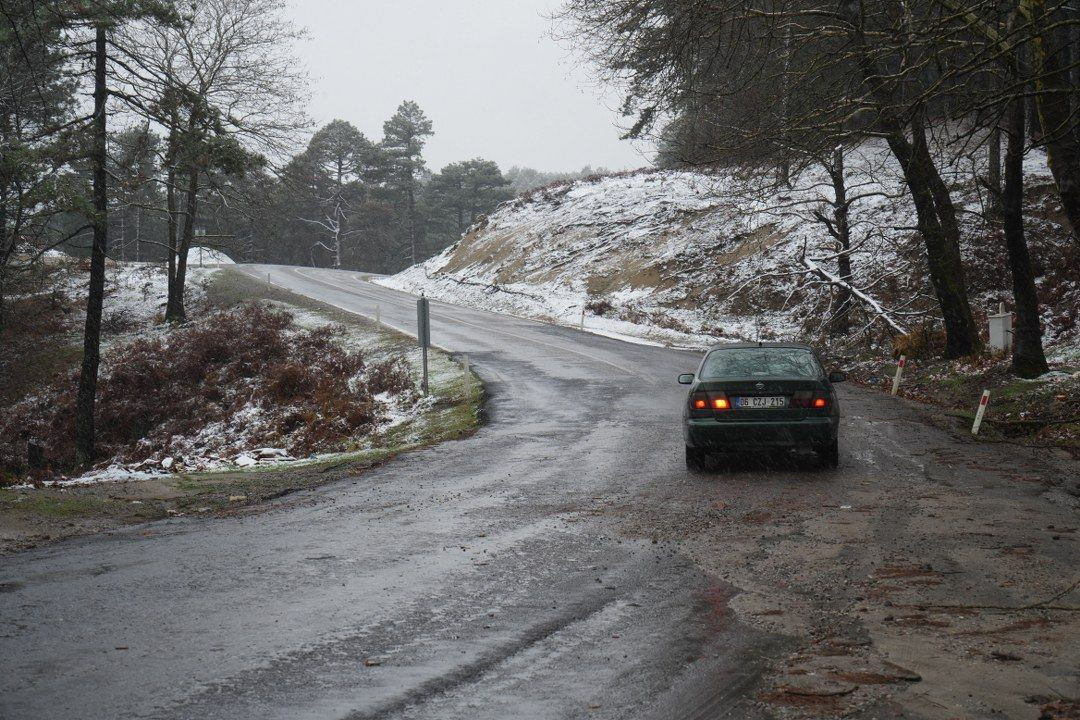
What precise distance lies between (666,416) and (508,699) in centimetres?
1178

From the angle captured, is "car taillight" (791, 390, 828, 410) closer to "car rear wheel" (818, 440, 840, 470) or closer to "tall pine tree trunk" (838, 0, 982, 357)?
"car rear wheel" (818, 440, 840, 470)

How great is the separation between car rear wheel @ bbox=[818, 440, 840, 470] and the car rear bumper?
15 centimetres

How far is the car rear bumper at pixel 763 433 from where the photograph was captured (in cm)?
1046

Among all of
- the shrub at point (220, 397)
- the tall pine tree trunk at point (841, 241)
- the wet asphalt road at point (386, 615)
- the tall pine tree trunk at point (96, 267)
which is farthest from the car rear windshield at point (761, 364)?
the tall pine tree trunk at point (96, 267)

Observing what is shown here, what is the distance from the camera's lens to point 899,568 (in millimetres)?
6613

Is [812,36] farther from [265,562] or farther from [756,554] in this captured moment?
[265,562]

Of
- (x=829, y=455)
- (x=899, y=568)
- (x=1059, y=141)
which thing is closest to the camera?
(x=899, y=568)

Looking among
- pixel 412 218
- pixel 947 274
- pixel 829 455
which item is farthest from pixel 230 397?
pixel 412 218

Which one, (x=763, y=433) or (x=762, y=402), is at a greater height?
(x=762, y=402)

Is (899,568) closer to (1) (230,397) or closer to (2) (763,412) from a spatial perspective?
(2) (763,412)

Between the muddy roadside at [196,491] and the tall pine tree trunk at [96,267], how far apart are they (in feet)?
27.2

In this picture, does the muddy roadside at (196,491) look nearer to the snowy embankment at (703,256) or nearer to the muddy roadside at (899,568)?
the muddy roadside at (899,568)

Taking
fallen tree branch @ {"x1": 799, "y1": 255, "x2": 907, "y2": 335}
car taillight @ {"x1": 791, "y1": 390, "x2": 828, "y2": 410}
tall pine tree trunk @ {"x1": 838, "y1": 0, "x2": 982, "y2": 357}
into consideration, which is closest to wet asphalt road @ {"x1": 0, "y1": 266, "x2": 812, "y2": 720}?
car taillight @ {"x1": 791, "y1": 390, "x2": 828, "y2": 410}

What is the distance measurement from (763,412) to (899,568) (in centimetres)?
404
